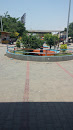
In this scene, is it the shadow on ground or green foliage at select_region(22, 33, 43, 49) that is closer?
the shadow on ground

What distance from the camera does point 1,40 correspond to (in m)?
30.8

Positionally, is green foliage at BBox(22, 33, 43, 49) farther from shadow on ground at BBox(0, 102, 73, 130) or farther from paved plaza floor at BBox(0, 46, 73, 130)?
shadow on ground at BBox(0, 102, 73, 130)

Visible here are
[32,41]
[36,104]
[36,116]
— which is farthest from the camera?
[32,41]

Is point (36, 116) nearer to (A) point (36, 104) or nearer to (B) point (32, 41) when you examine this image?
(A) point (36, 104)

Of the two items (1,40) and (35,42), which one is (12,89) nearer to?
(35,42)

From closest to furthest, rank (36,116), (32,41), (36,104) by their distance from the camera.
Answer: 1. (36,116)
2. (36,104)
3. (32,41)

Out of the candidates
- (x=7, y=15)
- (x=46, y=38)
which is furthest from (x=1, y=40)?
(x=7, y=15)

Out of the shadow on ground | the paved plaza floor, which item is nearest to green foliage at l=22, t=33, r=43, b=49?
the paved plaza floor

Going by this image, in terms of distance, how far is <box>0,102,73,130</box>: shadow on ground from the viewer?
10.2 feet

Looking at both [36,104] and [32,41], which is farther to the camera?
[32,41]

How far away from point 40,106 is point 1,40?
29657mm

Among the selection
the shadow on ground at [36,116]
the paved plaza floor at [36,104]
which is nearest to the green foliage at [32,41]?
the paved plaza floor at [36,104]

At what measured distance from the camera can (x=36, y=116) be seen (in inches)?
137

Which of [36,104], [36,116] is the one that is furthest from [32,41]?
[36,116]
